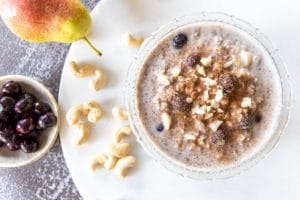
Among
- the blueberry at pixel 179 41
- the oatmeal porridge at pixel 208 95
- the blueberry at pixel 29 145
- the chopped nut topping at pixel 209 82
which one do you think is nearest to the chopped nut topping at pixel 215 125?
the oatmeal porridge at pixel 208 95

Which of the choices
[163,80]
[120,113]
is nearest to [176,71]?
[163,80]

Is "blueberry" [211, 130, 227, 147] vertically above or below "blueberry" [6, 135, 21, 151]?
above

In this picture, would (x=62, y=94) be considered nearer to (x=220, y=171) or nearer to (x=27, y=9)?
(x=27, y=9)

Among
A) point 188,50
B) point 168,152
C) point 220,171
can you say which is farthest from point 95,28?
point 220,171

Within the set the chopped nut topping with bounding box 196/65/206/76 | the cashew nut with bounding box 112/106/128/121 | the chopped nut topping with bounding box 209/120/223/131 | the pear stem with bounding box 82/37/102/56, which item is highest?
the chopped nut topping with bounding box 196/65/206/76

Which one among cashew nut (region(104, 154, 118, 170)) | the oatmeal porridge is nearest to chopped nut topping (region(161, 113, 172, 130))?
the oatmeal porridge

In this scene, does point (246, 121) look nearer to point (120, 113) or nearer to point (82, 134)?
point (120, 113)

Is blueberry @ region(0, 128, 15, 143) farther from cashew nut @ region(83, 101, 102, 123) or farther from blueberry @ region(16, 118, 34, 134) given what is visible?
cashew nut @ region(83, 101, 102, 123)
